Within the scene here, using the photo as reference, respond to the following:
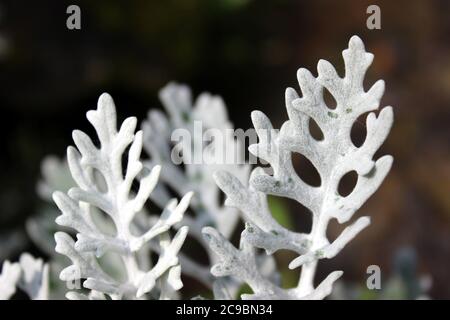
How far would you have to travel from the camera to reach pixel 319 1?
2332 millimetres

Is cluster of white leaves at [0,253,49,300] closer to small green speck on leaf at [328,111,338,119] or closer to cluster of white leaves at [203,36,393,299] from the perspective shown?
cluster of white leaves at [203,36,393,299]

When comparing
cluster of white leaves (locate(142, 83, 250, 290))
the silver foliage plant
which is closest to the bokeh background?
cluster of white leaves (locate(142, 83, 250, 290))

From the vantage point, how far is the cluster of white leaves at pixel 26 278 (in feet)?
2.90

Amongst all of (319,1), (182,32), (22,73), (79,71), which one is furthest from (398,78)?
(22,73)

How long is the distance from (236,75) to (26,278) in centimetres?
150

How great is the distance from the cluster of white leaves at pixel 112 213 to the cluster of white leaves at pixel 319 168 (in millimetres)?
64

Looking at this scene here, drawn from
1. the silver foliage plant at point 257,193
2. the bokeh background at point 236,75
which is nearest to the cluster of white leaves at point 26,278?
the silver foliage plant at point 257,193

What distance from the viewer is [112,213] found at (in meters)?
0.83

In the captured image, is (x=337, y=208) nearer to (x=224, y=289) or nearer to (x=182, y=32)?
(x=224, y=289)

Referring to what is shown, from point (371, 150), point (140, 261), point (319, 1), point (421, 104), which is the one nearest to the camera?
point (371, 150)

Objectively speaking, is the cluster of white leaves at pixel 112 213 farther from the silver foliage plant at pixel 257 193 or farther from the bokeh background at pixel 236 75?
the bokeh background at pixel 236 75

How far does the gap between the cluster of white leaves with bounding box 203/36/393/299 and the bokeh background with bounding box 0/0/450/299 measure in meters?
0.96

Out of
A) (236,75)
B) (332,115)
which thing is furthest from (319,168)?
(236,75)

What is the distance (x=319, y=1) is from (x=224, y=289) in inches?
63.8
